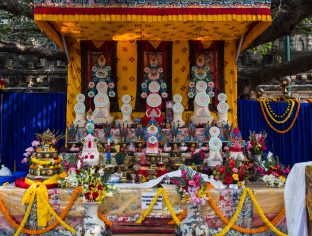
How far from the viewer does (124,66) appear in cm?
905

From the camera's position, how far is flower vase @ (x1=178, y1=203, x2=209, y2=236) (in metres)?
5.73

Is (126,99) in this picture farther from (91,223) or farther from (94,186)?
(91,223)

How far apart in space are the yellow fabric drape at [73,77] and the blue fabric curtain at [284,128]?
3.74 m

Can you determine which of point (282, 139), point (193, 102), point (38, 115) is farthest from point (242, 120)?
point (38, 115)

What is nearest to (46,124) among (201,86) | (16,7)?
(16,7)

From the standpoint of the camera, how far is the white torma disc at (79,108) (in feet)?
27.8

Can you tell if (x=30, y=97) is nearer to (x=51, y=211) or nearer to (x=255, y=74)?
(x=51, y=211)

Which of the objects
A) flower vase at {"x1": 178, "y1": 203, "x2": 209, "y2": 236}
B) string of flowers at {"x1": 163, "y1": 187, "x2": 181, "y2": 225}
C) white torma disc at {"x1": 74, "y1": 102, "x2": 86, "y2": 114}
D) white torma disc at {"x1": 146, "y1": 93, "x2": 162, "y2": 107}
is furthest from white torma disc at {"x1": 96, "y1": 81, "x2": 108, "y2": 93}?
flower vase at {"x1": 178, "y1": 203, "x2": 209, "y2": 236}

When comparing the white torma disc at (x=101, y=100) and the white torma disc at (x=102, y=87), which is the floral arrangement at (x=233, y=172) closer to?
the white torma disc at (x=101, y=100)

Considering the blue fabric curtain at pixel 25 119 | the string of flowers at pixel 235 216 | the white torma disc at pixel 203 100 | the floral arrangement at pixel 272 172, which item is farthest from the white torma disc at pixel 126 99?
the string of flowers at pixel 235 216

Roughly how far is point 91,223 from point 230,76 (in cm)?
468

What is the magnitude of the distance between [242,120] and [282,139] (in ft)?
3.46

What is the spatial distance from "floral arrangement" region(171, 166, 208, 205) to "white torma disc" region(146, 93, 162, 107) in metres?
2.96

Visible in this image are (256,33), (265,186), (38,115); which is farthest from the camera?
(38,115)
